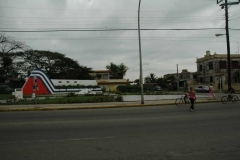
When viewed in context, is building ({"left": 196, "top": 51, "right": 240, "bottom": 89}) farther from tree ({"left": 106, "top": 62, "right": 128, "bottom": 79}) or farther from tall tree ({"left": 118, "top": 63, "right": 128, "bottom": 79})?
tree ({"left": 106, "top": 62, "right": 128, "bottom": 79})

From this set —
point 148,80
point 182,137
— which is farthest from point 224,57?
point 182,137

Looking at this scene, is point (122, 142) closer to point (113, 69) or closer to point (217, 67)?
point (217, 67)

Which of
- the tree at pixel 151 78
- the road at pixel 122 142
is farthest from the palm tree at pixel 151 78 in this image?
the road at pixel 122 142

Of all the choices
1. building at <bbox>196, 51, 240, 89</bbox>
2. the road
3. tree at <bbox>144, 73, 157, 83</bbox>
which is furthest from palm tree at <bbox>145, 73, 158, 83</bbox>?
the road

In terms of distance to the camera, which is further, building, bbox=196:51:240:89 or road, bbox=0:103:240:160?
building, bbox=196:51:240:89

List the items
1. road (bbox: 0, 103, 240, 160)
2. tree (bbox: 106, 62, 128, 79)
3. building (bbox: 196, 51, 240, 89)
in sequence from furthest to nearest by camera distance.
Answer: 1. tree (bbox: 106, 62, 128, 79)
2. building (bbox: 196, 51, 240, 89)
3. road (bbox: 0, 103, 240, 160)

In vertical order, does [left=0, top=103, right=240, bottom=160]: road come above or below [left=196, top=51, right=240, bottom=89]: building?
below

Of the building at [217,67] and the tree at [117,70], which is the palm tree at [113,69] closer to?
the tree at [117,70]

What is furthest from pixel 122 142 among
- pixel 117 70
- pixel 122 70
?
pixel 122 70

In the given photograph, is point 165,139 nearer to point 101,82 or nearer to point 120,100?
point 120,100

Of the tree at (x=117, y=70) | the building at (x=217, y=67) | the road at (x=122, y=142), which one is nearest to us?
the road at (x=122, y=142)

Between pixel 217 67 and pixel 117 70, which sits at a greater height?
pixel 117 70

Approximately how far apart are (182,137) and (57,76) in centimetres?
5817

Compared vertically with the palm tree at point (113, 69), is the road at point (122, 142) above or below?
below
